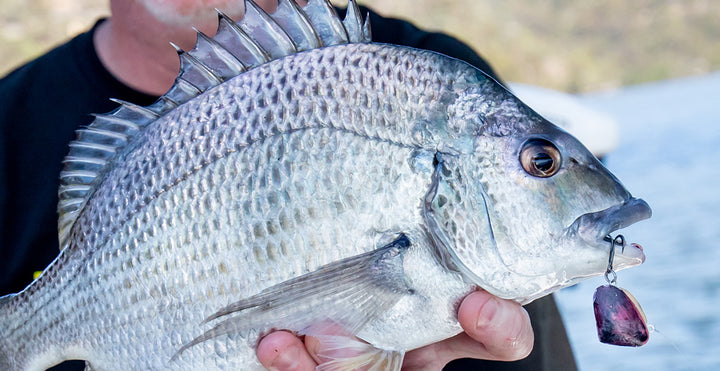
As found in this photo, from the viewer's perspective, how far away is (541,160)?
1181mm

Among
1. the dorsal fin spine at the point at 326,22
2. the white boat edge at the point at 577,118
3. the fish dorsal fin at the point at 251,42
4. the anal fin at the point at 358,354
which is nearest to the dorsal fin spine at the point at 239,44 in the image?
the fish dorsal fin at the point at 251,42

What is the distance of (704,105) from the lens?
38906mm

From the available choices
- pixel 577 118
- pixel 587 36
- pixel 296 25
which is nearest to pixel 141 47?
pixel 296 25

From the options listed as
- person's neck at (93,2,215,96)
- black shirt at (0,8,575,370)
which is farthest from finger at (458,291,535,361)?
person's neck at (93,2,215,96)

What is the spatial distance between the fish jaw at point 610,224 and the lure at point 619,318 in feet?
0.14

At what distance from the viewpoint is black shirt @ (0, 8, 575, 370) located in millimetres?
2066

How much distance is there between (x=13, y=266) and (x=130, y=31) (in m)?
0.81

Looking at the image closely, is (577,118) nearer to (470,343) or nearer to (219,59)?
(470,343)

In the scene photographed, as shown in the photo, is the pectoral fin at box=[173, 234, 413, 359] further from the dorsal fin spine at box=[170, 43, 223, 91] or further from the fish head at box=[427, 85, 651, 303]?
the dorsal fin spine at box=[170, 43, 223, 91]

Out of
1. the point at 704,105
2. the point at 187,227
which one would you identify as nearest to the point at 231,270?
the point at 187,227

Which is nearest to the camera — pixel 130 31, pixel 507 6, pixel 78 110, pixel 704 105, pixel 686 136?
pixel 130 31

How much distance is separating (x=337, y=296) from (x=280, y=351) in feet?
0.64

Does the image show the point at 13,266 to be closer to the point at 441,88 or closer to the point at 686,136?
the point at 441,88

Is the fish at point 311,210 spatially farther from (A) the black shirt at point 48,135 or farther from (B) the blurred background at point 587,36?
(B) the blurred background at point 587,36
